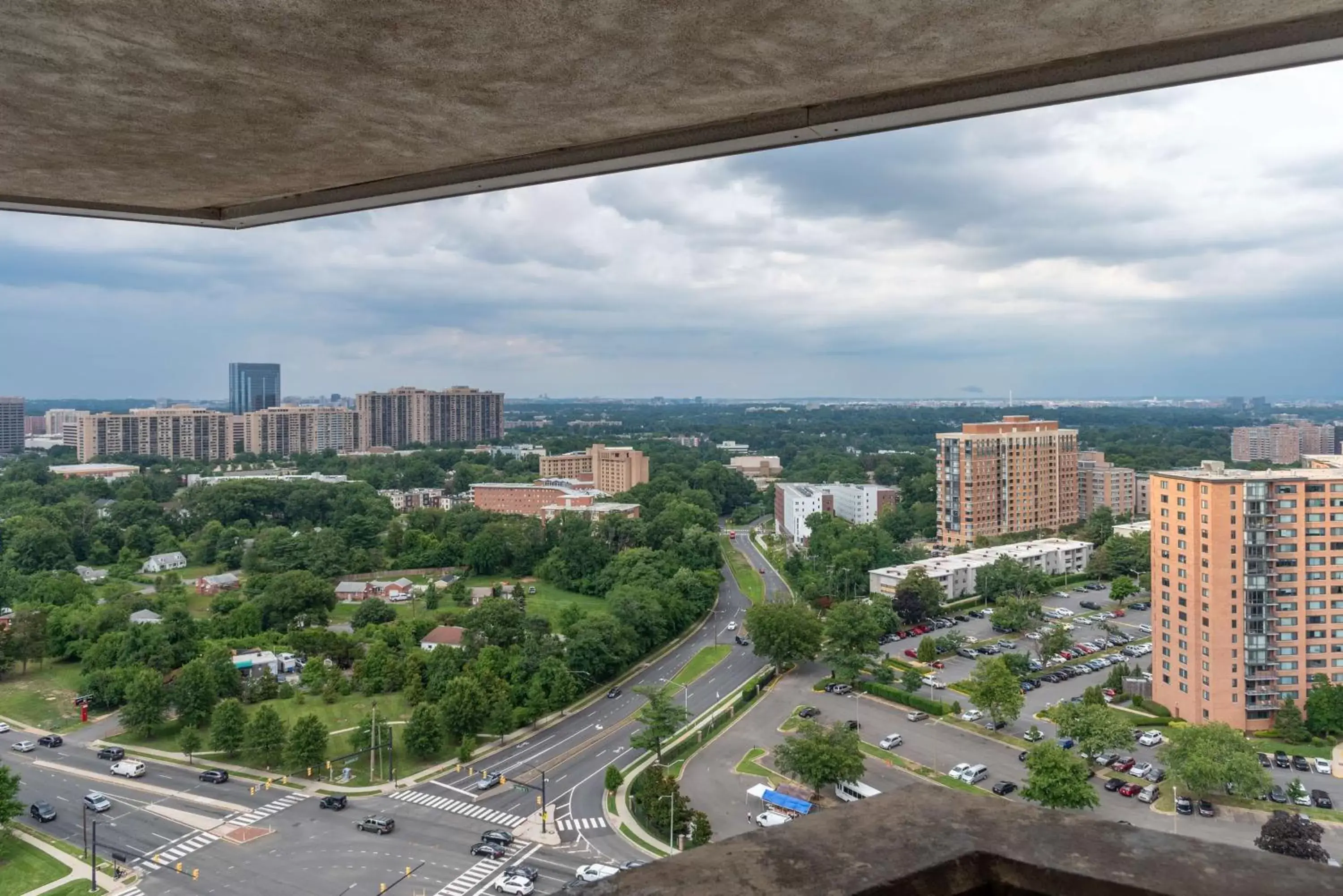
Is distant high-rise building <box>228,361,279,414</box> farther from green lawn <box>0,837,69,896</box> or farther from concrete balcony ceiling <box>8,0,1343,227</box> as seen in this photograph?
concrete balcony ceiling <box>8,0,1343,227</box>

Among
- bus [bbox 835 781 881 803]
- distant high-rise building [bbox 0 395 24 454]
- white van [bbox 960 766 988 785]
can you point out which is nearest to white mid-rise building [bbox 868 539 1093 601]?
white van [bbox 960 766 988 785]

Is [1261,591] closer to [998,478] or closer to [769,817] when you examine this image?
[769,817]

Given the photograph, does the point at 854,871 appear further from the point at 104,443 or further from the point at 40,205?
the point at 104,443

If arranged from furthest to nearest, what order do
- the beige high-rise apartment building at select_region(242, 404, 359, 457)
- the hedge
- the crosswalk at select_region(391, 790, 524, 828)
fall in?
the beige high-rise apartment building at select_region(242, 404, 359, 457) → the hedge → the crosswalk at select_region(391, 790, 524, 828)

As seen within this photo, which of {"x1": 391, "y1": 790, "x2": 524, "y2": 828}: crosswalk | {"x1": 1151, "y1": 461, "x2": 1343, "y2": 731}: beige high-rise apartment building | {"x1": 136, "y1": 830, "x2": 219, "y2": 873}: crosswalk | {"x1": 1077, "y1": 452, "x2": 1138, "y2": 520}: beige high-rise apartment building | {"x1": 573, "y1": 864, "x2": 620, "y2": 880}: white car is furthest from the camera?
{"x1": 1077, "y1": 452, "x2": 1138, "y2": 520}: beige high-rise apartment building

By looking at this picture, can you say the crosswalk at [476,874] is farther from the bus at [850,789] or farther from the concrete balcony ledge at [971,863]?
the concrete balcony ledge at [971,863]

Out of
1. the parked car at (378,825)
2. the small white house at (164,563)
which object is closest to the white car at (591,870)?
the parked car at (378,825)
